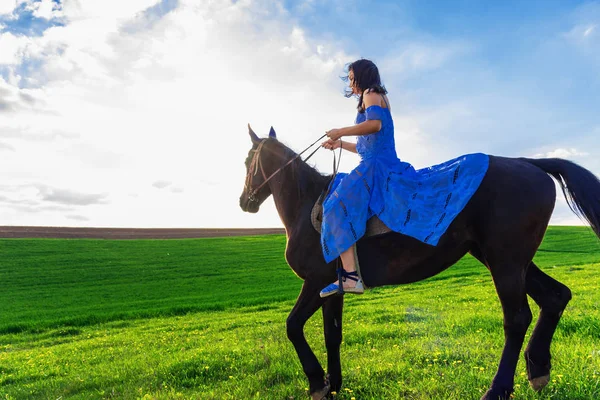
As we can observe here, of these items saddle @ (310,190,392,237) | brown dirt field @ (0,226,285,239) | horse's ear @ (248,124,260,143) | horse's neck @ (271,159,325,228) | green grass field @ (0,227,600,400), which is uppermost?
horse's ear @ (248,124,260,143)

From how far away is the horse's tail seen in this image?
15.3 feet

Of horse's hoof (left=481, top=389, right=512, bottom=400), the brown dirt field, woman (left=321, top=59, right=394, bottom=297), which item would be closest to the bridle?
woman (left=321, top=59, right=394, bottom=297)

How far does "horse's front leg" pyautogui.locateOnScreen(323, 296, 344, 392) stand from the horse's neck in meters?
1.08

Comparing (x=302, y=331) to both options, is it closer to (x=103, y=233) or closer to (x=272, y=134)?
(x=272, y=134)

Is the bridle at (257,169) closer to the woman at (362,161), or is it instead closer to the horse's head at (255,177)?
the horse's head at (255,177)

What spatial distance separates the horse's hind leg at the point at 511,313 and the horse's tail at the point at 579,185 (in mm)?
998

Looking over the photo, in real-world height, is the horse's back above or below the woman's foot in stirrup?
above

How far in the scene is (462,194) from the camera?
A: 4.50 m

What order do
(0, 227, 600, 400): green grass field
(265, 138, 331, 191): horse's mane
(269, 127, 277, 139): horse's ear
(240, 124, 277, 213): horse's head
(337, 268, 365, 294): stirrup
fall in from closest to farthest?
(337, 268, 365, 294): stirrup → (0, 227, 600, 400): green grass field → (265, 138, 331, 191): horse's mane → (240, 124, 277, 213): horse's head → (269, 127, 277, 139): horse's ear

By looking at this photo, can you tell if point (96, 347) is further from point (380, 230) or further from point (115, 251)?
point (115, 251)

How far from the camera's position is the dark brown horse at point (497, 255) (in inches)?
175

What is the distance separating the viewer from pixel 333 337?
521 centimetres

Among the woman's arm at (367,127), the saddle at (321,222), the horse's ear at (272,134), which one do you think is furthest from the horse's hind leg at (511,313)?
the horse's ear at (272,134)

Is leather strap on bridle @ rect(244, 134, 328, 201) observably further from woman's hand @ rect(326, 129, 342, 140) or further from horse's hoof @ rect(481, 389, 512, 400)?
horse's hoof @ rect(481, 389, 512, 400)
